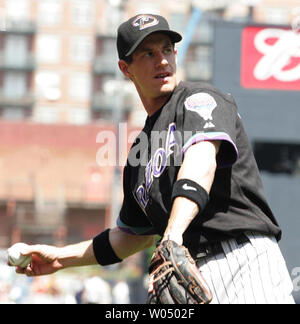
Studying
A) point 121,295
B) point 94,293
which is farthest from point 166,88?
point 121,295

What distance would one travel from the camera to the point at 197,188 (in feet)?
8.79

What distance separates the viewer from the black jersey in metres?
2.88

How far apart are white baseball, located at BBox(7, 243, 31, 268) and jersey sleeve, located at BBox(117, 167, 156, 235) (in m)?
0.46

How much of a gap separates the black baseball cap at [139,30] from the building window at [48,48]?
209 feet

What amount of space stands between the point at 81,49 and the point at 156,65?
6498cm

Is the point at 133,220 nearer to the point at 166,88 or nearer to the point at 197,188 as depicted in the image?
the point at 166,88

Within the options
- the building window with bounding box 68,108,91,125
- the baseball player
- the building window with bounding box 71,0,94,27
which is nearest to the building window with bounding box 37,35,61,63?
the building window with bounding box 71,0,94,27

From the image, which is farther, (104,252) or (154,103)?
(104,252)

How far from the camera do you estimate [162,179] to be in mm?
3043

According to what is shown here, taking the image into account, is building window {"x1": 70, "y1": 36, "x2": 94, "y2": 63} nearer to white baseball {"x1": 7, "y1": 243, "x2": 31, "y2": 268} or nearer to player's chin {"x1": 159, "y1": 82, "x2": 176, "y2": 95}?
white baseball {"x1": 7, "y1": 243, "x2": 31, "y2": 268}

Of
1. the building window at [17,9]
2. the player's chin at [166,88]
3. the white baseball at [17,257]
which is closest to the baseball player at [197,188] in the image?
the player's chin at [166,88]

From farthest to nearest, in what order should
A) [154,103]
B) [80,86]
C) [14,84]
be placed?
[14,84] < [80,86] < [154,103]

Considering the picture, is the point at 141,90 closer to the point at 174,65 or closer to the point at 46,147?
the point at 174,65

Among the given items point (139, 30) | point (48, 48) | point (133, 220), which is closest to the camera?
point (139, 30)
